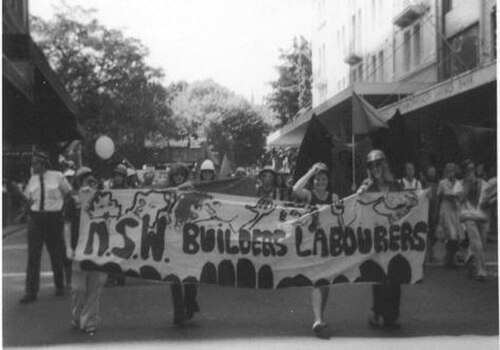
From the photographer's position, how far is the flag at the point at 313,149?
470 inches

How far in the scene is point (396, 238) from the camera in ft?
25.7

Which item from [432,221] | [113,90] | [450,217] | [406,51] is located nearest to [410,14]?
[406,51]

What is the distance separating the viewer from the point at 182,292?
839cm

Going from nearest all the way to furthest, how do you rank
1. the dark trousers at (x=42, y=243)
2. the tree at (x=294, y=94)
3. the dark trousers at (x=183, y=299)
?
the dark trousers at (x=183, y=299) → the dark trousers at (x=42, y=243) → the tree at (x=294, y=94)

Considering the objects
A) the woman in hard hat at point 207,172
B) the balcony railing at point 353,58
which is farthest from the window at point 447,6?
the woman in hard hat at point 207,172

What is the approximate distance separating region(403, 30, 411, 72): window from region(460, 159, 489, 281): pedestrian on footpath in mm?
19725

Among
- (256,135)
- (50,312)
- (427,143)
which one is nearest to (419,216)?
(50,312)

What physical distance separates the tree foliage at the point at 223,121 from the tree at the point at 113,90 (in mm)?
846

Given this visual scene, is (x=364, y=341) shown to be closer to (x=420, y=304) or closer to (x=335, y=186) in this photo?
(x=420, y=304)

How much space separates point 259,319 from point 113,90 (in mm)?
20843

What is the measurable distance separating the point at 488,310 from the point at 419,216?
1.34 meters

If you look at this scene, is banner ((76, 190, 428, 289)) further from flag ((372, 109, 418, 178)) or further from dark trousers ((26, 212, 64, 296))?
flag ((372, 109, 418, 178))

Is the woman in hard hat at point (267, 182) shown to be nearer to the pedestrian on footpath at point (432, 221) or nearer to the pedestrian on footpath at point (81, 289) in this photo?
the pedestrian on footpath at point (81, 289)

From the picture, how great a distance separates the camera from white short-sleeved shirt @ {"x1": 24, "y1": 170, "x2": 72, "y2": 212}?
9.75m
